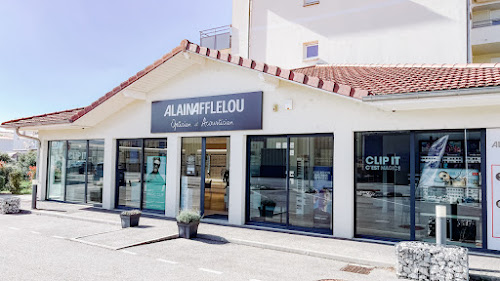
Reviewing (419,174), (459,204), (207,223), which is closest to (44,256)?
(207,223)

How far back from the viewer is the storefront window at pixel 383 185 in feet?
27.3

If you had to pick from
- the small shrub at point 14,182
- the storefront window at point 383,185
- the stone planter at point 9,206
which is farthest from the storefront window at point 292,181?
the small shrub at point 14,182

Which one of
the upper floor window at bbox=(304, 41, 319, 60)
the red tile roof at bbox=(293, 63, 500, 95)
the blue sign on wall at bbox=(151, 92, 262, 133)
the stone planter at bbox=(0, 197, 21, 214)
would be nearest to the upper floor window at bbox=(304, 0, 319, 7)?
the upper floor window at bbox=(304, 41, 319, 60)

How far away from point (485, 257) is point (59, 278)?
7612 millimetres

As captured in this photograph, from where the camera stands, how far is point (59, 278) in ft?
19.5

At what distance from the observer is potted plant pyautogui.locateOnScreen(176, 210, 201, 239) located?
8.92 m

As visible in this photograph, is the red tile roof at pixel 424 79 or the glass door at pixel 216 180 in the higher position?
the red tile roof at pixel 424 79

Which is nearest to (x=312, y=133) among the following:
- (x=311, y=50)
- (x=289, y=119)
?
(x=289, y=119)

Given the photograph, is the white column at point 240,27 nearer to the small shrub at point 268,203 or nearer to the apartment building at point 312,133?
the apartment building at point 312,133

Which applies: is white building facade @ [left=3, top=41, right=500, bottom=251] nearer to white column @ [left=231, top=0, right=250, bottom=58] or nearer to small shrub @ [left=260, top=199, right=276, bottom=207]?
small shrub @ [left=260, top=199, right=276, bottom=207]

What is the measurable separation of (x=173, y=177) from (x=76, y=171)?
534 centimetres

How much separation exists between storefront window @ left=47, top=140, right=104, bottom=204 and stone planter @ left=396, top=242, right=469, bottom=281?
1104cm

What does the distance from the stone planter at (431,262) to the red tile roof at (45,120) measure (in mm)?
11438

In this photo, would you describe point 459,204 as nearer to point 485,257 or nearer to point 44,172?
point 485,257
